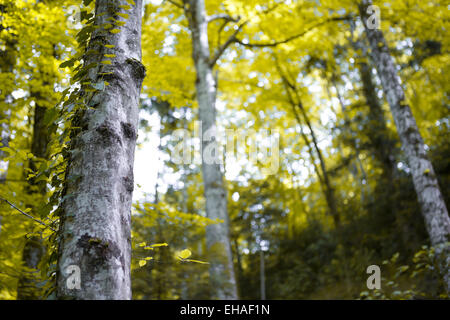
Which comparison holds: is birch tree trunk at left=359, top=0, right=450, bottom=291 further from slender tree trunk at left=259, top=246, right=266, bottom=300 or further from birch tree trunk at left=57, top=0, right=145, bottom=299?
slender tree trunk at left=259, top=246, right=266, bottom=300

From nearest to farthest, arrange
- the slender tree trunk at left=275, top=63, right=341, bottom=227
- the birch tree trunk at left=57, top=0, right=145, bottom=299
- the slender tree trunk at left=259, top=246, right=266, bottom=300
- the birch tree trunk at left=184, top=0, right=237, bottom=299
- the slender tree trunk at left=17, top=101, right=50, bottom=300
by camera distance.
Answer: the birch tree trunk at left=57, top=0, right=145, bottom=299
the slender tree trunk at left=17, top=101, right=50, bottom=300
the birch tree trunk at left=184, top=0, right=237, bottom=299
the slender tree trunk at left=275, top=63, right=341, bottom=227
the slender tree trunk at left=259, top=246, right=266, bottom=300

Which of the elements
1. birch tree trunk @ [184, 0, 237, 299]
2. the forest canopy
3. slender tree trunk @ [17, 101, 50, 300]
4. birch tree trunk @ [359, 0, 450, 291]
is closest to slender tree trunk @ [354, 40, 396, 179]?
the forest canopy

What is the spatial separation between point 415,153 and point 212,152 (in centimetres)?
331

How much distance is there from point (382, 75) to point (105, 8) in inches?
215

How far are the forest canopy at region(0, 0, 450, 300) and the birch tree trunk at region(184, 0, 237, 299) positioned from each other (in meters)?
0.03

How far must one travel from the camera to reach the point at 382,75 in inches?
227

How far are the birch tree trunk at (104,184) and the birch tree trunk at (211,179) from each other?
4.01 m

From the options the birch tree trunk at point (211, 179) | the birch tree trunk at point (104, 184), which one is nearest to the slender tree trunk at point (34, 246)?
the birch tree trunk at point (211, 179)

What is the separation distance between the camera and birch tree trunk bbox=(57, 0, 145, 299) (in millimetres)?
1016

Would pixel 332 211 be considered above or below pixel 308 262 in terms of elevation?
above

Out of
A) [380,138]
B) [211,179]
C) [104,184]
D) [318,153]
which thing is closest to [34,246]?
[211,179]

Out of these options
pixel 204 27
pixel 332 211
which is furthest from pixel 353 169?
pixel 204 27
